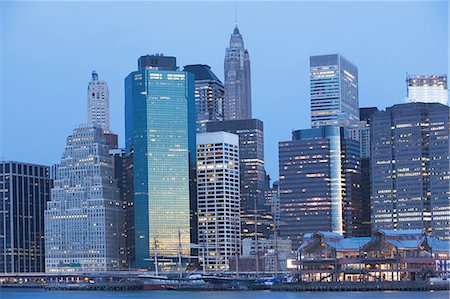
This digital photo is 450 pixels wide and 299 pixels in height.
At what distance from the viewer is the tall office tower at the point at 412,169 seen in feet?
466

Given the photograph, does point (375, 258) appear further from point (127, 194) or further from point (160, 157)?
point (127, 194)

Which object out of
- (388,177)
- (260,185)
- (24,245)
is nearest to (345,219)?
(388,177)

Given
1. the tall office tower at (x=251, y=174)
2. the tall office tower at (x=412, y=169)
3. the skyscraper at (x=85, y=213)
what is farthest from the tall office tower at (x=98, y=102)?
the tall office tower at (x=412, y=169)

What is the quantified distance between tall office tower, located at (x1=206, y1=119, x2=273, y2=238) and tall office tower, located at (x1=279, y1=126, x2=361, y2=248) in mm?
12614

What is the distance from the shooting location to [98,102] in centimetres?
19475

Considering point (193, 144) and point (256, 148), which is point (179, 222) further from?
point (256, 148)

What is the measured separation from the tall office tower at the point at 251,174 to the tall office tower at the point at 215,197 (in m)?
6.76

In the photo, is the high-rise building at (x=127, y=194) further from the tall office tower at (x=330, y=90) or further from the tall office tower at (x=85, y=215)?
the tall office tower at (x=330, y=90)

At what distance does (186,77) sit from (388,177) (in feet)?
97.8

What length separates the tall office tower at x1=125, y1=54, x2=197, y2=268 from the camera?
146250mm

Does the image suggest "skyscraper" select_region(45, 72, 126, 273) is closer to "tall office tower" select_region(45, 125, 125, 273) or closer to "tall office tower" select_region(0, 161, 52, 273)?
"tall office tower" select_region(45, 125, 125, 273)

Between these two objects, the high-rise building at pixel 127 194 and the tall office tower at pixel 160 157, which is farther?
the high-rise building at pixel 127 194

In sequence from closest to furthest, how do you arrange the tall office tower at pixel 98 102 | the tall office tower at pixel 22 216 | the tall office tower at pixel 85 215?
1. the tall office tower at pixel 85 215
2. the tall office tower at pixel 22 216
3. the tall office tower at pixel 98 102

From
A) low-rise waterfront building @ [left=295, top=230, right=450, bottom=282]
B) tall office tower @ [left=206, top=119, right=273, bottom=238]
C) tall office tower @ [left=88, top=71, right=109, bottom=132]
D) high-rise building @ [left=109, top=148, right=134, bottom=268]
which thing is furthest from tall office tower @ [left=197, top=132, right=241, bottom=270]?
low-rise waterfront building @ [left=295, top=230, right=450, bottom=282]
